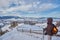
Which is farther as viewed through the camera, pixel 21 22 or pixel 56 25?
pixel 21 22

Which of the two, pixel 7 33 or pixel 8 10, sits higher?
pixel 8 10

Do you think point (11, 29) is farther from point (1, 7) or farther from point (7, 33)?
point (1, 7)

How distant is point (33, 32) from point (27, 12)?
11.4 inches

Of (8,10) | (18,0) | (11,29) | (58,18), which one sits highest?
(18,0)

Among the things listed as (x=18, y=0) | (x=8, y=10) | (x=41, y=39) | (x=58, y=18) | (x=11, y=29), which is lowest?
(x=41, y=39)

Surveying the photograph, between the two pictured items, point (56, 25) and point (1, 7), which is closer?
point (56, 25)

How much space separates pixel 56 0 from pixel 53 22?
0.29 metres

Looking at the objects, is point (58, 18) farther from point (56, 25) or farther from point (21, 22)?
point (21, 22)

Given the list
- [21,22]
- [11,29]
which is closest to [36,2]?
[21,22]

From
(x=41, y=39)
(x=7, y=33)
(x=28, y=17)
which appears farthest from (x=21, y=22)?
(x=41, y=39)

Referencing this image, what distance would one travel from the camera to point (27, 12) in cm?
196

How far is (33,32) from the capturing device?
1887 millimetres

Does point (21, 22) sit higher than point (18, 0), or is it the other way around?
point (18, 0)

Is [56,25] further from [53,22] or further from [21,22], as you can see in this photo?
[21,22]
